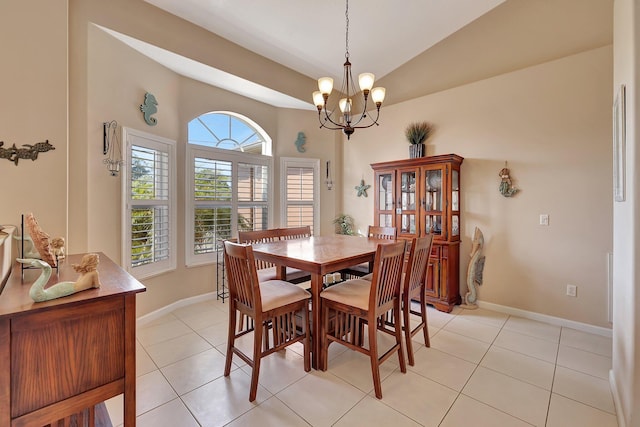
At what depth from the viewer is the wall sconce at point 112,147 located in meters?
2.57

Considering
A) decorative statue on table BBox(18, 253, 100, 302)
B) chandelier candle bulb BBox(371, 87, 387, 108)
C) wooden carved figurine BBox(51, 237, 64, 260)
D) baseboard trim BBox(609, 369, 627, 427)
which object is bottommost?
baseboard trim BBox(609, 369, 627, 427)

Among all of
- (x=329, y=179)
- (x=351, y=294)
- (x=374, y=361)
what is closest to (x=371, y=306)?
(x=351, y=294)

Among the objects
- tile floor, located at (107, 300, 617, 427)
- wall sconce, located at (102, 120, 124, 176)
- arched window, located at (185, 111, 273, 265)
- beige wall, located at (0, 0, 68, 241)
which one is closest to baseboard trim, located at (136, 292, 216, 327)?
tile floor, located at (107, 300, 617, 427)

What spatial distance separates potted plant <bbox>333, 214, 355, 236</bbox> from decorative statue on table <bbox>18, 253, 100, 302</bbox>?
3769mm

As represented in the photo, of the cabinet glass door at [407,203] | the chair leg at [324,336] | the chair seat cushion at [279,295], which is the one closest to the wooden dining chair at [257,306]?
the chair seat cushion at [279,295]

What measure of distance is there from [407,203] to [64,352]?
3.58 meters

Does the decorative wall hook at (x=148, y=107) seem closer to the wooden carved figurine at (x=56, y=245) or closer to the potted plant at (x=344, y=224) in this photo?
the wooden carved figurine at (x=56, y=245)

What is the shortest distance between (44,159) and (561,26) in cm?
500

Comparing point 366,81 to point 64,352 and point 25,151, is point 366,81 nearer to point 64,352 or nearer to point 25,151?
point 64,352

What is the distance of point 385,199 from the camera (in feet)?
13.4

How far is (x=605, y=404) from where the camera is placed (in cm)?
182

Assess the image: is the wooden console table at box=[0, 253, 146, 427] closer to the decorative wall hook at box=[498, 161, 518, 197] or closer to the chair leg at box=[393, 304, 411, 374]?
the chair leg at box=[393, 304, 411, 374]

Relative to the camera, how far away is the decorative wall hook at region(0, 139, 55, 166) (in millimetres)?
1875

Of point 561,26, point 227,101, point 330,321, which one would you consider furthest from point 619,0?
point 227,101
